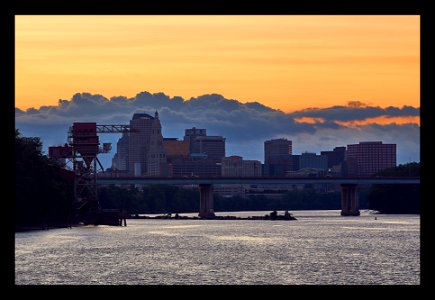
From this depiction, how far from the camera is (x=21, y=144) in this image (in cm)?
16212

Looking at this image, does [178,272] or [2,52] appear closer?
[2,52]

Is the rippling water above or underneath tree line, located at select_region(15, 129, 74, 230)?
underneath

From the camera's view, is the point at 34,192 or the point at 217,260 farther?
the point at 34,192

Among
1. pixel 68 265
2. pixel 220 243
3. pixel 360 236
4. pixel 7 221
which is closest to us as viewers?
pixel 7 221

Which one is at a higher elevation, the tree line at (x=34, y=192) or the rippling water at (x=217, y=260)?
the tree line at (x=34, y=192)

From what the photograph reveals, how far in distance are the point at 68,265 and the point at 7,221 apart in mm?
69172

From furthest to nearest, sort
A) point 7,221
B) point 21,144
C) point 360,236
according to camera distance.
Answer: point 21,144 < point 360,236 < point 7,221

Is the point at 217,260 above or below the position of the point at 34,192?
below

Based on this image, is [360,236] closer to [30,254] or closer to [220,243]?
[220,243]

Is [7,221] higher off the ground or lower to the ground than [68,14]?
lower

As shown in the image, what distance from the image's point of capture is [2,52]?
13.9m

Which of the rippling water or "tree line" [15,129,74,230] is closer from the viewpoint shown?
the rippling water

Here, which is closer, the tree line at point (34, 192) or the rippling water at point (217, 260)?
the rippling water at point (217, 260)
